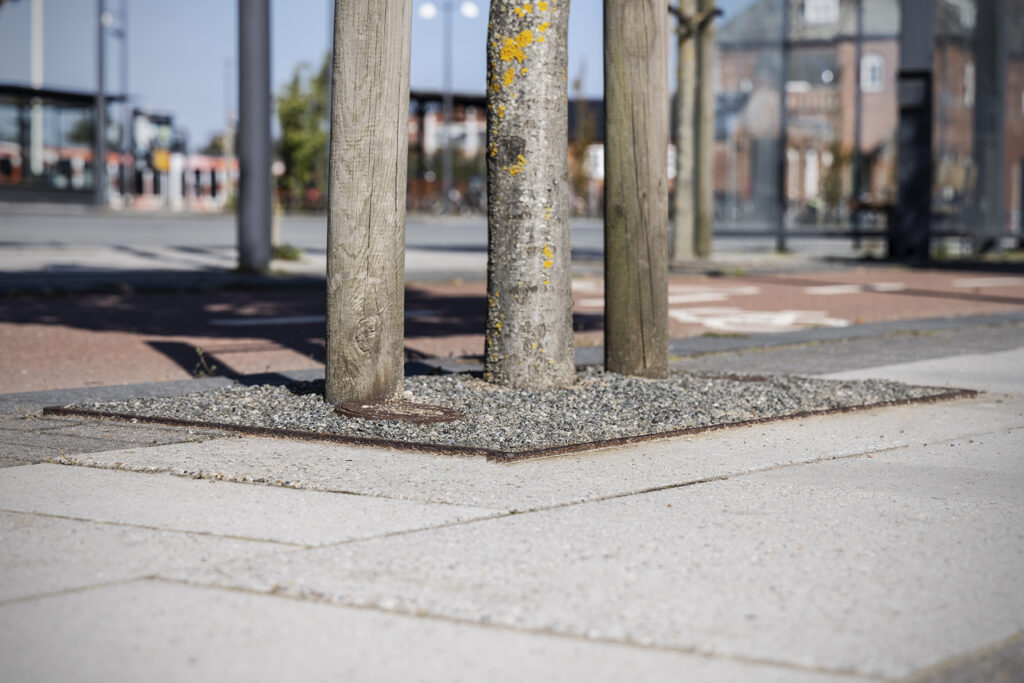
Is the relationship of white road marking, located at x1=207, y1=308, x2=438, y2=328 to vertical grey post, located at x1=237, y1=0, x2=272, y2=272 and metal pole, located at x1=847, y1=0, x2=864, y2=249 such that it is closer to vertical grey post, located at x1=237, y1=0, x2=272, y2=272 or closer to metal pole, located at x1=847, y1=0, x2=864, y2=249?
vertical grey post, located at x1=237, y1=0, x2=272, y2=272

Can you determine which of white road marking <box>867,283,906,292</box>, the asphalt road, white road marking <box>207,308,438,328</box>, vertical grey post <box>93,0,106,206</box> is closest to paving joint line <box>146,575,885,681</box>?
white road marking <box>207,308,438,328</box>

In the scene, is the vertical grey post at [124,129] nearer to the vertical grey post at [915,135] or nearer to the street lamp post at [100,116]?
the street lamp post at [100,116]

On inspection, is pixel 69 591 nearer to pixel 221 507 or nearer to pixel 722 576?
pixel 221 507

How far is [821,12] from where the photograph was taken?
2622 cm

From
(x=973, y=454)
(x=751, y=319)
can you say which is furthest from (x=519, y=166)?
(x=751, y=319)

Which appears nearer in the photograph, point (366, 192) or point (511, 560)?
point (511, 560)

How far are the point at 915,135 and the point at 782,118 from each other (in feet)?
9.57

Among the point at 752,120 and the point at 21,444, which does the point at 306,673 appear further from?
the point at 752,120

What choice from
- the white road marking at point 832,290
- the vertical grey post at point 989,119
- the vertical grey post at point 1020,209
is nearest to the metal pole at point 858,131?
the vertical grey post at point 989,119

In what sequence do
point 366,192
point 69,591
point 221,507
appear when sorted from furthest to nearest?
point 366,192 → point 221,507 → point 69,591

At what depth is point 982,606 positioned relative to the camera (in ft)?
10.5

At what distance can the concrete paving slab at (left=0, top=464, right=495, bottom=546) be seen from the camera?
3.90 metres

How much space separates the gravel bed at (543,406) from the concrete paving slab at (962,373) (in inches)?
21.4

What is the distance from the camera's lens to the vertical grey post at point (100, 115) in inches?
1812
